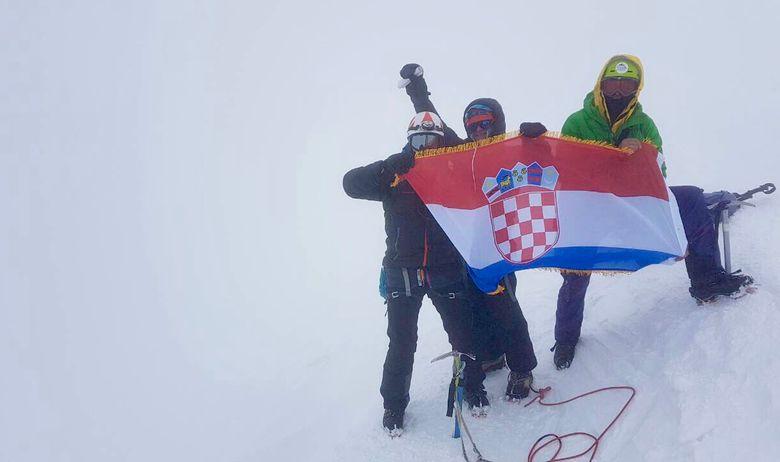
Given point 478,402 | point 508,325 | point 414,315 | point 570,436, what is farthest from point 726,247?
point 414,315

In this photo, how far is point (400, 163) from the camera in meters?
4.82

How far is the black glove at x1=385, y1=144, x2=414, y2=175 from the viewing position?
189 inches

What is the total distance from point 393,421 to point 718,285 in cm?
357

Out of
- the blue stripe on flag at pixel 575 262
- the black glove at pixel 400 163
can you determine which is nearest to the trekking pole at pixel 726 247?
the blue stripe on flag at pixel 575 262

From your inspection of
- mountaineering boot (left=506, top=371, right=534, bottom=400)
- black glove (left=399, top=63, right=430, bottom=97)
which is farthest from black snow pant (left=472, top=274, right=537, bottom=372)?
black glove (left=399, top=63, right=430, bottom=97)

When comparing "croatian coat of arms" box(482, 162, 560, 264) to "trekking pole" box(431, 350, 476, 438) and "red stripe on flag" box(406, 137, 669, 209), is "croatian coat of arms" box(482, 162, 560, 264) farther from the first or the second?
"trekking pole" box(431, 350, 476, 438)

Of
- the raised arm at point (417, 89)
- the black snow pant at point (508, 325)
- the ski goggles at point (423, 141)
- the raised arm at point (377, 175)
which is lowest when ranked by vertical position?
the black snow pant at point (508, 325)

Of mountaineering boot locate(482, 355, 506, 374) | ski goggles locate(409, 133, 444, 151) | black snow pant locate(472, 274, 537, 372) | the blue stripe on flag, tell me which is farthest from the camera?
mountaineering boot locate(482, 355, 506, 374)

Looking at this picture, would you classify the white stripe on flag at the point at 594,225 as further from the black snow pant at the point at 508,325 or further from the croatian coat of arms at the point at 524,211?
the black snow pant at the point at 508,325

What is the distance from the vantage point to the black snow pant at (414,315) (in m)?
5.04

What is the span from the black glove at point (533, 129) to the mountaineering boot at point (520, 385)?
253 cm

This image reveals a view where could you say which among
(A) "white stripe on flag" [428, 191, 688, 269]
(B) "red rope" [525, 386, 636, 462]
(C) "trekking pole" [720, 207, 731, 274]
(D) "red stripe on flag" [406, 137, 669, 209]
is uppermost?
(D) "red stripe on flag" [406, 137, 669, 209]

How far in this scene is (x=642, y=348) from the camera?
4.79 meters

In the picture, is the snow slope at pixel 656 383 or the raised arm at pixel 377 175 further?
the raised arm at pixel 377 175
